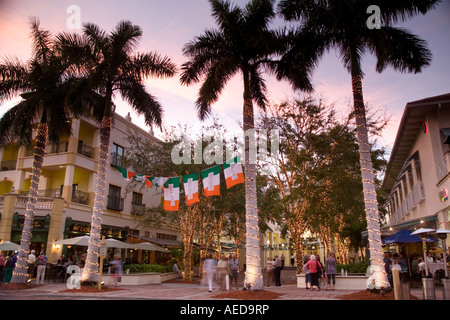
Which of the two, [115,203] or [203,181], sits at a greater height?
[115,203]

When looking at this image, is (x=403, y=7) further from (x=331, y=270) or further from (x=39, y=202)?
(x=39, y=202)

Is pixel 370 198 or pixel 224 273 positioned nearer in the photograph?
pixel 370 198

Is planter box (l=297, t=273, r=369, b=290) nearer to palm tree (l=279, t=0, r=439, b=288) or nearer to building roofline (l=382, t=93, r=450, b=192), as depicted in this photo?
palm tree (l=279, t=0, r=439, b=288)

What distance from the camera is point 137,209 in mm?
33500

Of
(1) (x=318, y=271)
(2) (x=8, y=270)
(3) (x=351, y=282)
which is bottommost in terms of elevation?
(3) (x=351, y=282)

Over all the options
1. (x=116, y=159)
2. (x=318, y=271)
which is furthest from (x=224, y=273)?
(x=116, y=159)

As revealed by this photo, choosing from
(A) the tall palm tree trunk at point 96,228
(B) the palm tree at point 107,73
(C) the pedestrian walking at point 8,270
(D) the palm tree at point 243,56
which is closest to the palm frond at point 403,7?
(D) the palm tree at point 243,56

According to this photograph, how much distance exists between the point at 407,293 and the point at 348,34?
9.39 m

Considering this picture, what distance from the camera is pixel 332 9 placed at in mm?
13203

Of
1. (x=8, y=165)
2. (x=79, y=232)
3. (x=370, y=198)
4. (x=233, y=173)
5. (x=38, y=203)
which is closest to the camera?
(x=370, y=198)

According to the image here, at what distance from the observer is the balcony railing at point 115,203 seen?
98.0 feet

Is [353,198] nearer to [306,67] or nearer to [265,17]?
[306,67]

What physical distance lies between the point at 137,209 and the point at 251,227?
22.3 meters
